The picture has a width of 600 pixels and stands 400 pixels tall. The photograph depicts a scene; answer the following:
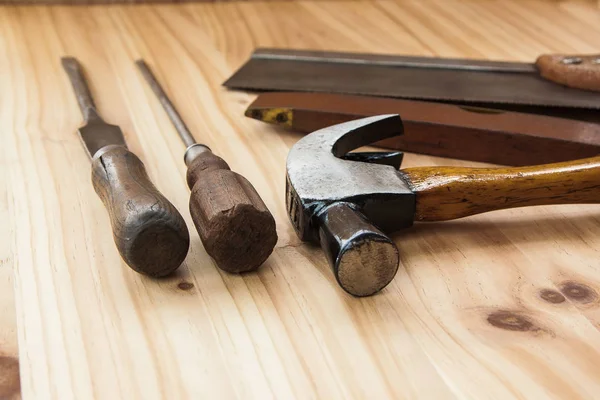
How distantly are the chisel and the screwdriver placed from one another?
4 centimetres

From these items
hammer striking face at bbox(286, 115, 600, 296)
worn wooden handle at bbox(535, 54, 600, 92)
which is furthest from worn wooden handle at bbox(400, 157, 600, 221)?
worn wooden handle at bbox(535, 54, 600, 92)

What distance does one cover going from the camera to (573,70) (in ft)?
5.10

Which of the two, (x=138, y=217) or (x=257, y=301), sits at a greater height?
(x=138, y=217)

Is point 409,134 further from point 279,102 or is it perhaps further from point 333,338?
point 333,338

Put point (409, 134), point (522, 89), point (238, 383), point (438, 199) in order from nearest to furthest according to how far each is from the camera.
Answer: point (238, 383)
point (438, 199)
point (409, 134)
point (522, 89)

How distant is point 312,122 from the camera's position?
1.43 metres

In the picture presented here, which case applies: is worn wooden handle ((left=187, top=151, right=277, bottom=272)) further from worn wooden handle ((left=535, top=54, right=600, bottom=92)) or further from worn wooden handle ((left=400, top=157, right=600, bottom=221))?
worn wooden handle ((left=535, top=54, right=600, bottom=92))

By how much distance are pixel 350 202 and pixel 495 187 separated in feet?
0.71

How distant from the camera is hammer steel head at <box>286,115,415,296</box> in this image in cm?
94

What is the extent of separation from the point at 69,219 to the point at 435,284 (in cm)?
54

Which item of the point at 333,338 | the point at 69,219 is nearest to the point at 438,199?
the point at 333,338

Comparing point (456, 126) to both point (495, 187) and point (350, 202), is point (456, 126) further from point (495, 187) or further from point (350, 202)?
point (350, 202)

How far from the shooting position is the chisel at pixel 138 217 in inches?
37.2

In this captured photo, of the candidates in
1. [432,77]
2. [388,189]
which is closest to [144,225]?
[388,189]
